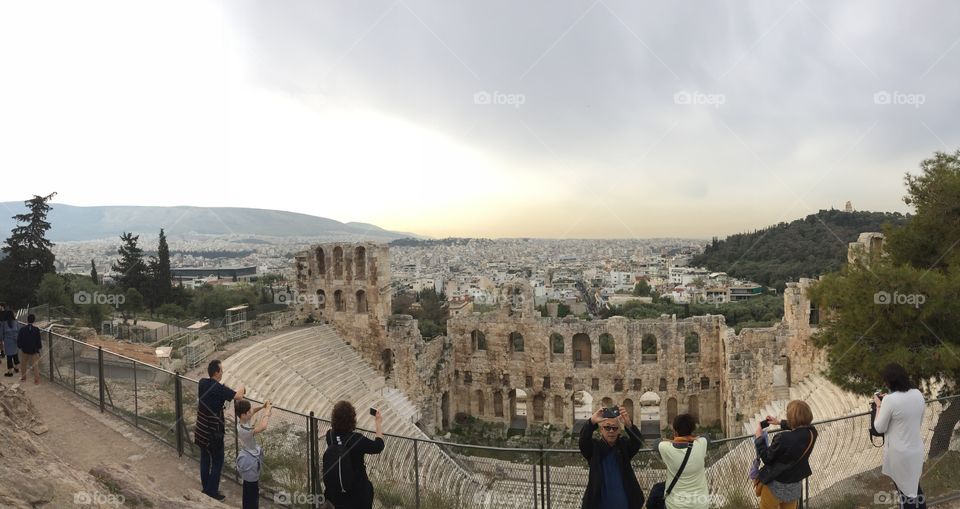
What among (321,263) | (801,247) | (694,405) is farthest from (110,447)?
(801,247)

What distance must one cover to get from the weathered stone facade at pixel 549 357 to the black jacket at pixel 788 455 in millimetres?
20139

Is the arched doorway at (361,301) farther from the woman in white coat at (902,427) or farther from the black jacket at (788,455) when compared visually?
the woman in white coat at (902,427)

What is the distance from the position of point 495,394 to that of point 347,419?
2333 centimetres

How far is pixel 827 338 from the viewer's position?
1396 cm

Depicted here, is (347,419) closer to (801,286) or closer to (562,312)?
(801,286)

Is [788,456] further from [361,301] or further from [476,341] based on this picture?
[476,341]

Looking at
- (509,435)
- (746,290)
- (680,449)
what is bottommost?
(509,435)

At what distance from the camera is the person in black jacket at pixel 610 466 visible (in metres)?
5.30

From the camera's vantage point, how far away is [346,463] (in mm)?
5641

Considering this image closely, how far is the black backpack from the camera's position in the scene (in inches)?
221

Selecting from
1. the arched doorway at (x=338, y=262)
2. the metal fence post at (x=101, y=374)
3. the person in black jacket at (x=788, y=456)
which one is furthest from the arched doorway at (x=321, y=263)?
the person in black jacket at (x=788, y=456)

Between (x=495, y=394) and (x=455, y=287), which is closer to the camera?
(x=495, y=394)

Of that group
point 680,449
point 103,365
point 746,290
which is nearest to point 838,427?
point 680,449

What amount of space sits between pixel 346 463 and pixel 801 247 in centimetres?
7108
